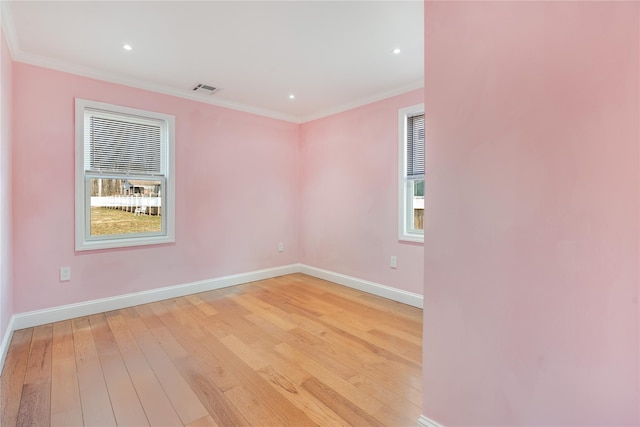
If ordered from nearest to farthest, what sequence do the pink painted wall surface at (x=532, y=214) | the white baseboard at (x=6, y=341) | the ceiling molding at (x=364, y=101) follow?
the pink painted wall surface at (x=532, y=214) < the white baseboard at (x=6, y=341) < the ceiling molding at (x=364, y=101)

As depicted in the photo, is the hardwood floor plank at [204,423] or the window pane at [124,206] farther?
the window pane at [124,206]

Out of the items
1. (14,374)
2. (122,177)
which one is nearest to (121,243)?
(122,177)

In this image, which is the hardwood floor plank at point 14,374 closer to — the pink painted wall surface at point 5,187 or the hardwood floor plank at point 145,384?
the pink painted wall surface at point 5,187

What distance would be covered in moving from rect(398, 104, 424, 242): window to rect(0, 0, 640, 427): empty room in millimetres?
45

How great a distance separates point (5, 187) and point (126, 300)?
1519 millimetres

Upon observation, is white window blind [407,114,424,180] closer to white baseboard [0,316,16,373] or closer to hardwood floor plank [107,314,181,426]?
hardwood floor plank [107,314,181,426]

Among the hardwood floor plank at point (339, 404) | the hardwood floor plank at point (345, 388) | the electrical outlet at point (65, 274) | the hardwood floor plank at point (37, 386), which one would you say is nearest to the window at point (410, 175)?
the hardwood floor plank at point (345, 388)

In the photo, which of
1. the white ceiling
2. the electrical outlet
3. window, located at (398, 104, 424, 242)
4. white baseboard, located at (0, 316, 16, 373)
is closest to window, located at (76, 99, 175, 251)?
the electrical outlet

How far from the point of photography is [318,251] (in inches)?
180

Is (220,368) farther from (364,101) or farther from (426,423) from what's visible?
(364,101)

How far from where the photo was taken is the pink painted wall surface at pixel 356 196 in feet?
11.7

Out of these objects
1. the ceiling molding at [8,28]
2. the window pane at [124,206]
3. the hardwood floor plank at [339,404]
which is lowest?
the hardwood floor plank at [339,404]

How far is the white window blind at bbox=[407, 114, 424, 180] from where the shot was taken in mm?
3414

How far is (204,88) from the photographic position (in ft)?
11.4
